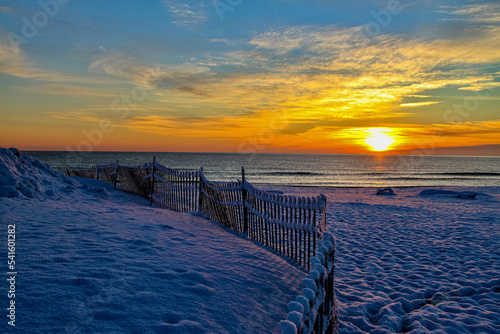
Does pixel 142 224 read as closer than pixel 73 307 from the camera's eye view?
No

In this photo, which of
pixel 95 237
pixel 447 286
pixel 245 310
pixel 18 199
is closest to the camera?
pixel 245 310

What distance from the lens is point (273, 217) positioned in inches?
284

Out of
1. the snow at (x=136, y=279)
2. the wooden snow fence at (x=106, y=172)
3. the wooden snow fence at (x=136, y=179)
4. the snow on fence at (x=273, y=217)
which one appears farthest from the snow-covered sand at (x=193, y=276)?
the wooden snow fence at (x=106, y=172)

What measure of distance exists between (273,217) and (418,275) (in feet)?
10.8

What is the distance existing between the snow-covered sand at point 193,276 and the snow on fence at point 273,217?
2.39ft

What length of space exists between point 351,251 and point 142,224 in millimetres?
5537

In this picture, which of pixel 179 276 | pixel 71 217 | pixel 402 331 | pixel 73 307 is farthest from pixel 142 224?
pixel 402 331

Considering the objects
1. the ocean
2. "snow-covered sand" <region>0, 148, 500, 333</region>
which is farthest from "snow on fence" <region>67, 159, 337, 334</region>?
the ocean

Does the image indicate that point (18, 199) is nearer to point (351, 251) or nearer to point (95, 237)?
point (95, 237)

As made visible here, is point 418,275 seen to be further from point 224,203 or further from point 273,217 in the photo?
point 224,203

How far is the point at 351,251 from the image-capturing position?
A: 27.3 ft

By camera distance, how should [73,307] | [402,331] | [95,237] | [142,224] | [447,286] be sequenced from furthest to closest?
[142,224], [447,286], [95,237], [402,331], [73,307]

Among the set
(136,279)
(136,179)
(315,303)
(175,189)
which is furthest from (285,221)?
(136,179)

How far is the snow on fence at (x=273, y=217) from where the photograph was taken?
8.71 ft
